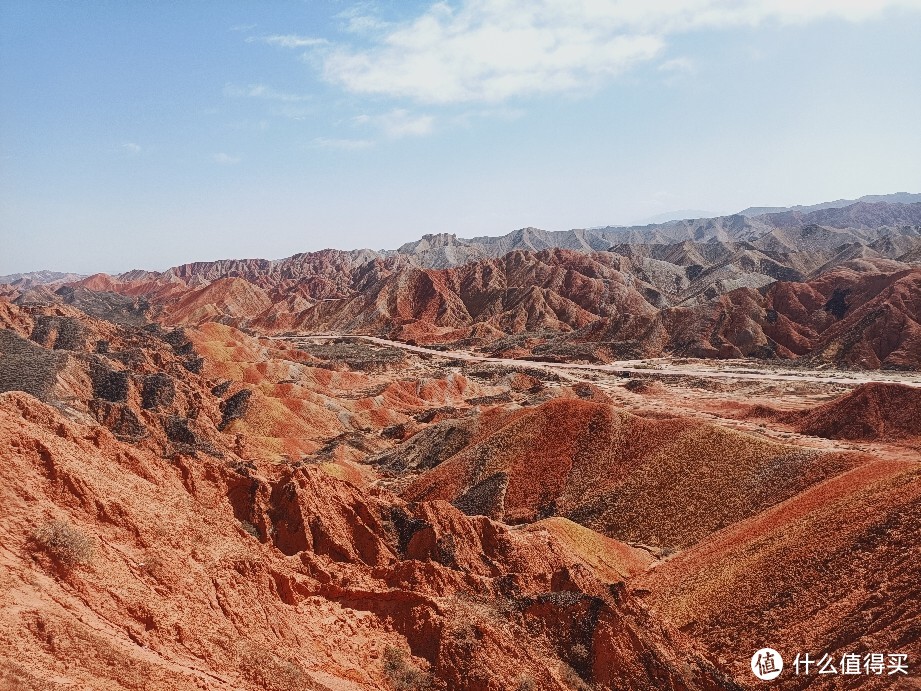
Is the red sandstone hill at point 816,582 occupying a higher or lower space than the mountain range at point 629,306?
lower

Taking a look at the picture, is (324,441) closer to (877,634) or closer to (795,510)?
(795,510)

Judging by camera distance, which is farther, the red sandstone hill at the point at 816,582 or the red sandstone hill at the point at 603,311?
the red sandstone hill at the point at 603,311

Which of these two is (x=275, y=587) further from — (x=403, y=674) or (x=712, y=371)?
(x=712, y=371)

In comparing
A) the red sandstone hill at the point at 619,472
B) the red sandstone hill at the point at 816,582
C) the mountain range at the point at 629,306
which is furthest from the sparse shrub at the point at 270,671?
the mountain range at the point at 629,306

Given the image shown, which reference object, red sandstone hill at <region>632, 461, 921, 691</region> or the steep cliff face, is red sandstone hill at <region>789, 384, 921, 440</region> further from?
the steep cliff face

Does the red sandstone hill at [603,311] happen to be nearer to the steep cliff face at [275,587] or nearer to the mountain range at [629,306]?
the mountain range at [629,306]

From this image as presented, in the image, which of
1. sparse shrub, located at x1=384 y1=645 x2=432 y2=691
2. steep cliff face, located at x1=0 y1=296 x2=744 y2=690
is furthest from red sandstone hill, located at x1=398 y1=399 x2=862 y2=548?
sparse shrub, located at x1=384 y1=645 x2=432 y2=691
